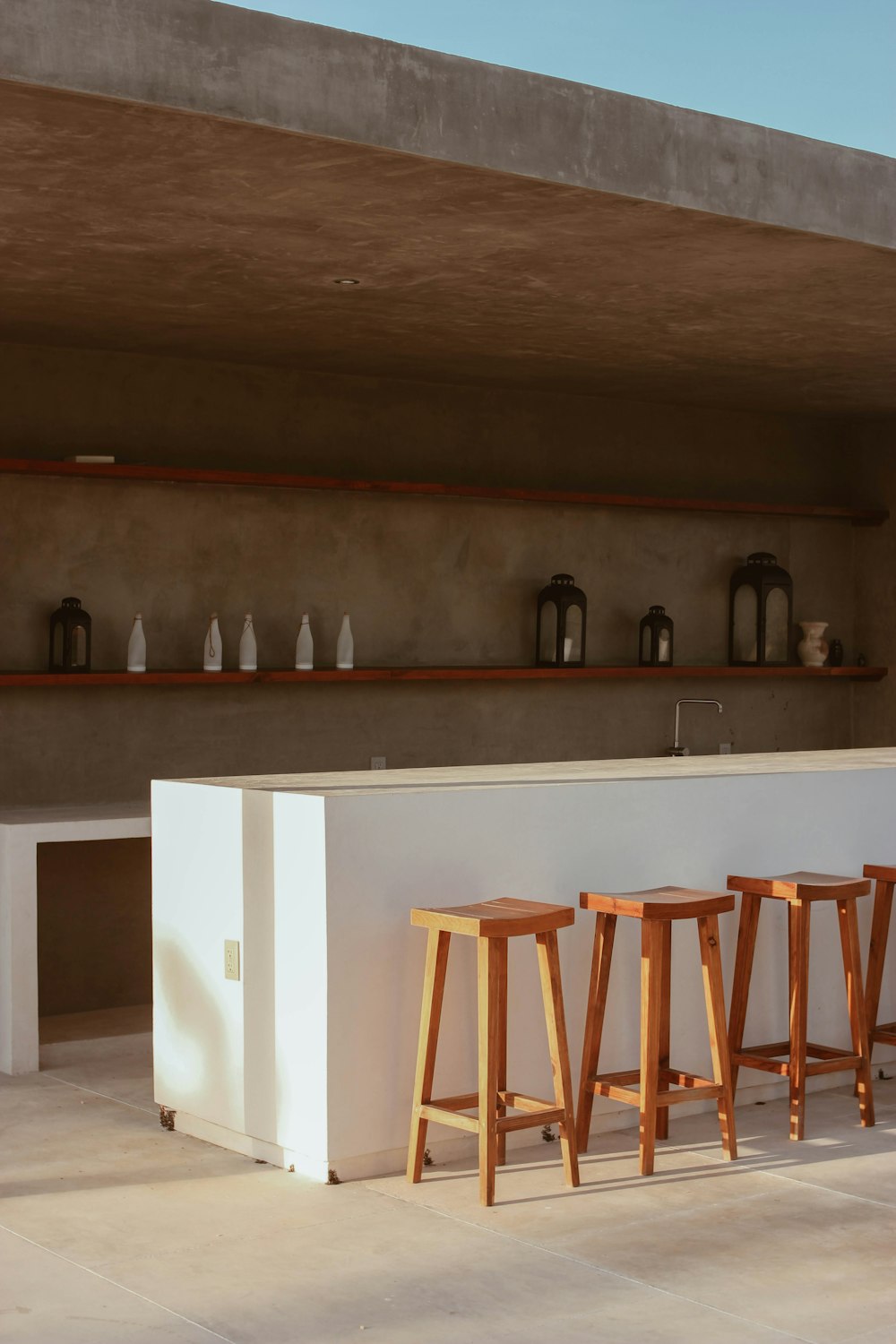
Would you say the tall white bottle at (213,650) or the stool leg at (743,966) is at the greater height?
the tall white bottle at (213,650)

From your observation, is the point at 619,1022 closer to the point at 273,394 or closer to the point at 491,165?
the point at 491,165

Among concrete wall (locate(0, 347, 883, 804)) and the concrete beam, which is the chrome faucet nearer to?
concrete wall (locate(0, 347, 883, 804))

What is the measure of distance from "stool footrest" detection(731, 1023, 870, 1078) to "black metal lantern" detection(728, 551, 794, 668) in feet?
11.1

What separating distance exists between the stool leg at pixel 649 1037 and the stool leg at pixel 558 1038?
0.62 feet

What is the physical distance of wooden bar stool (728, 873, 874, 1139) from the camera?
393 centimetres

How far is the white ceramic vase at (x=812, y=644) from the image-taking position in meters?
7.58

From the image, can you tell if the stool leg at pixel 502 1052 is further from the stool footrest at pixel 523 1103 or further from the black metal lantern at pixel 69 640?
the black metal lantern at pixel 69 640

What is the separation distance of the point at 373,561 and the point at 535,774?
2290 mm

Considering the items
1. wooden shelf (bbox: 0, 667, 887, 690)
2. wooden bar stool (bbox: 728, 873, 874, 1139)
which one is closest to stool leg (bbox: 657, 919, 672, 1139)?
wooden bar stool (bbox: 728, 873, 874, 1139)

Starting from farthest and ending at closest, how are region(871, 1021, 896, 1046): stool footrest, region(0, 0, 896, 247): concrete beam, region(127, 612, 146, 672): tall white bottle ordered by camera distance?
region(127, 612, 146, 672): tall white bottle, region(871, 1021, 896, 1046): stool footrest, region(0, 0, 896, 247): concrete beam

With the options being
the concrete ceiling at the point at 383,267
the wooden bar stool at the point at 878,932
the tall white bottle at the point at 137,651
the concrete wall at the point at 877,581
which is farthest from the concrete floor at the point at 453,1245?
the concrete wall at the point at 877,581

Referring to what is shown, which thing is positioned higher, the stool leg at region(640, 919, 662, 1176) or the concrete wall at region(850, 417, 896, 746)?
the concrete wall at region(850, 417, 896, 746)

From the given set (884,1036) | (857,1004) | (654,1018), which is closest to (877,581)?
(884,1036)

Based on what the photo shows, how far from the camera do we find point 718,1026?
369cm
